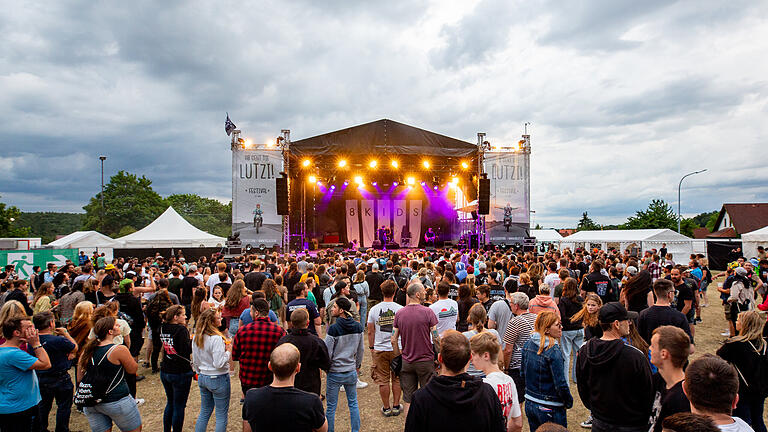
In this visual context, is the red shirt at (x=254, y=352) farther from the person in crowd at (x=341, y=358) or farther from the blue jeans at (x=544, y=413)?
the blue jeans at (x=544, y=413)

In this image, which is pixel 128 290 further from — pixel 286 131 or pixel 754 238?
pixel 754 238

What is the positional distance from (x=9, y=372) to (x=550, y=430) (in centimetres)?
361

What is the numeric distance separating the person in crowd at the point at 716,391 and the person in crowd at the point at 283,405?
1704 millimetres

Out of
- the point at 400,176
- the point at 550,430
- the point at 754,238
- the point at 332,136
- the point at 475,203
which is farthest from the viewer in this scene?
the point at 400,176

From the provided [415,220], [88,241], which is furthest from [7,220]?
[415,220]

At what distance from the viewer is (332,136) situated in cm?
1492

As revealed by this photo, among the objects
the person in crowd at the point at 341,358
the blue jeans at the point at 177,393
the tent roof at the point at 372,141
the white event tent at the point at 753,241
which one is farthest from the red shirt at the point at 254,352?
the white event tent at the point at 753,241

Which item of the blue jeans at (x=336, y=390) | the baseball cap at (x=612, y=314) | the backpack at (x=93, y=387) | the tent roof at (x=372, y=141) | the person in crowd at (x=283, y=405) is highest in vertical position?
the tent roof at (x=372, y=141)

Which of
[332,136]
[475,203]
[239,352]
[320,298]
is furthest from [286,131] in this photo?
[239,352]

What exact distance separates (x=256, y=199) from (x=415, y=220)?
9.74 m

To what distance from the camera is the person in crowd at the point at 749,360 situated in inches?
112

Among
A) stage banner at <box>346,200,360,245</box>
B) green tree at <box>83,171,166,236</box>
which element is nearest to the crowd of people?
stage banner at <box>346,200,360,245</box>

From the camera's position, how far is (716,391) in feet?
5.07

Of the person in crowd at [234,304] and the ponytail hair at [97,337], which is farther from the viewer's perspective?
the person in crowd at [234,304]
